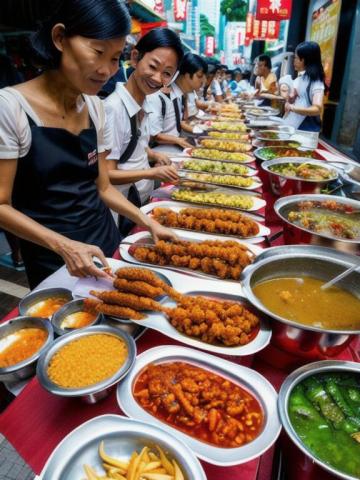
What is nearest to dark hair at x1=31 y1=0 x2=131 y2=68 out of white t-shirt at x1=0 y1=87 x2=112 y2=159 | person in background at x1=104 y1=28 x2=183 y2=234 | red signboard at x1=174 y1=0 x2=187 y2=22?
white t-shirt at x1=0 y1=87 x2=112 y2=159

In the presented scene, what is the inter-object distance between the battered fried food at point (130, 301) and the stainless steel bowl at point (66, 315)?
115 millimetres

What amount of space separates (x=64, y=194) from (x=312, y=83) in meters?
6.71

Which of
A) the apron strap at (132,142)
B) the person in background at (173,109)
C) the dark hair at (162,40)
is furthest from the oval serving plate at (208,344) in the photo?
the person in background at (173,109)

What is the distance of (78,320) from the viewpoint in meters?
1.77

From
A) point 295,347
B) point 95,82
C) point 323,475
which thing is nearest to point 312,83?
point 95,82

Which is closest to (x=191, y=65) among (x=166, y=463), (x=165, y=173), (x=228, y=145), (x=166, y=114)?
(x=166, y=114)

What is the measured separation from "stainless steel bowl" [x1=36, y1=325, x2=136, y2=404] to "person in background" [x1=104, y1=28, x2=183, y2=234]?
7.37 ft

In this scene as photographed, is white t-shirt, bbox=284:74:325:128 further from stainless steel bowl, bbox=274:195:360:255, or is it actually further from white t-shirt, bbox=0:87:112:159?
white t-shirt, bbox=0:87:112:159

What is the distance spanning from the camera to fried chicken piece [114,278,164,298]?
1744mm

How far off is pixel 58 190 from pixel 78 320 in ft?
3.51

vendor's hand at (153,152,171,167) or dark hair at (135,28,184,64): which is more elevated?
dark hair at (135,28,184,64)

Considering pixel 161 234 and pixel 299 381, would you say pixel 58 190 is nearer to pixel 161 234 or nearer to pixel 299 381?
pixel 161 234

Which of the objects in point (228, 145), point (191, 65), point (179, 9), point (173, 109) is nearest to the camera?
point (228, 145)

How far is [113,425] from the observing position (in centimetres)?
116
